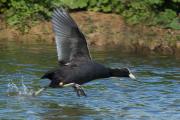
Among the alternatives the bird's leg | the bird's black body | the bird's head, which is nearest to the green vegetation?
the bird's head

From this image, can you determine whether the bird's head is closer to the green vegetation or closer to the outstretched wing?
the outstretched wing

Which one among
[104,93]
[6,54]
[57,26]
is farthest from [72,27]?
[6,54]

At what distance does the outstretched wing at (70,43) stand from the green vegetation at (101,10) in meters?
4.40

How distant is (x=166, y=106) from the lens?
932 cm

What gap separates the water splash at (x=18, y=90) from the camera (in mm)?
9769

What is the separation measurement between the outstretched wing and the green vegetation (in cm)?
440

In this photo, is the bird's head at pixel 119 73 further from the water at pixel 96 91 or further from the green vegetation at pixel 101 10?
the green vegetation at pixel 101 10

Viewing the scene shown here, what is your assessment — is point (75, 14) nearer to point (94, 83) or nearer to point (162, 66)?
point (162, 66)

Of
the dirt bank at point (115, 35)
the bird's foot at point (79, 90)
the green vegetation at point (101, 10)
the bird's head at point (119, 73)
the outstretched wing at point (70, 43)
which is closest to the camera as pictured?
the bird's foot at point (79, 90)

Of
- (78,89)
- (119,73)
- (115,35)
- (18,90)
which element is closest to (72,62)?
(78,89)

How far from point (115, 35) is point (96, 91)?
3.88m

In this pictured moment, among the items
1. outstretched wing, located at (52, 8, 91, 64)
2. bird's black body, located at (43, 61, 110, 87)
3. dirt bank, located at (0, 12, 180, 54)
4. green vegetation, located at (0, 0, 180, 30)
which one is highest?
outstretched wing, located at (52, 8, 91, 64)

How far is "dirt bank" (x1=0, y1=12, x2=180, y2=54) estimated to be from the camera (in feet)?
44.6

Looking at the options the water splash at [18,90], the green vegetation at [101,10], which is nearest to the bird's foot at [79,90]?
the water splash at [18,90]
